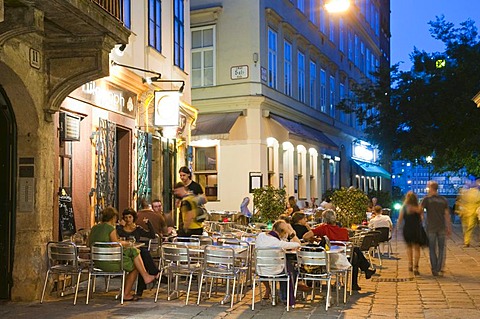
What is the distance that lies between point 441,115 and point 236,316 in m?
22.4

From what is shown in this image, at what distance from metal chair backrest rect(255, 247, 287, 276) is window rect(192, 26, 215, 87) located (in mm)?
16131

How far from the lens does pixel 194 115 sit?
1952 cm

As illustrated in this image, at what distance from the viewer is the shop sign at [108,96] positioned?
40.0ft

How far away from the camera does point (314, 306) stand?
31.6 feet

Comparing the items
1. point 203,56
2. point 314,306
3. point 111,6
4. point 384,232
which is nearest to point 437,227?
point 384,232

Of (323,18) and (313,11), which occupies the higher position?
(323,18)

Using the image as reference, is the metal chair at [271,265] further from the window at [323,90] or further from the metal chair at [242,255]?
the window at [323,90]

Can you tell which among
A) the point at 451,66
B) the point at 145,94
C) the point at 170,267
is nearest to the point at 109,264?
the point at 170,267

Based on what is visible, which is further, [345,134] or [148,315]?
[345,134]

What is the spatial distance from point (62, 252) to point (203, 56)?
52.7 feet

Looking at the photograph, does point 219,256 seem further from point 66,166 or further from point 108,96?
point 108,96

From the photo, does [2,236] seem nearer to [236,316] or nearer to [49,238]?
[49,238]

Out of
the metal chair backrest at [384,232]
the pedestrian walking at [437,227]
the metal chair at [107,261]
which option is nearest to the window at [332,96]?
the metal chair backrest at [384,232]

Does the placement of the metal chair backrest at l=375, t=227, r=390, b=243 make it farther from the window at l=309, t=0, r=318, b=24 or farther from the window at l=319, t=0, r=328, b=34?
the window at l=319, t=0, r=328, b=34
